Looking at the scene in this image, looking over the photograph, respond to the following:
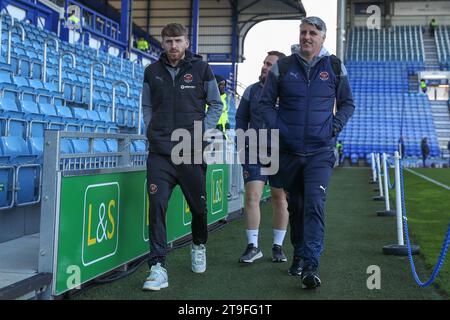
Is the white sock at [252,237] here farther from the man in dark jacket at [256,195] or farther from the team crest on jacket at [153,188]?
the team crest on jacket at [153,188]

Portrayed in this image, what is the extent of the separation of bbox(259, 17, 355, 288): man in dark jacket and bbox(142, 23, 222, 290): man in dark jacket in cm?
46

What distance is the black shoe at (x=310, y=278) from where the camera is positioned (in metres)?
3.21

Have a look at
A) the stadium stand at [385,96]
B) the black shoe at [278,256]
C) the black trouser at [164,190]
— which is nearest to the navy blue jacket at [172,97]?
the black trouser at [164,190]

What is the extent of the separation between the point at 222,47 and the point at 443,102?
1456cm

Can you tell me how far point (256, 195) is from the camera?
14.1ft

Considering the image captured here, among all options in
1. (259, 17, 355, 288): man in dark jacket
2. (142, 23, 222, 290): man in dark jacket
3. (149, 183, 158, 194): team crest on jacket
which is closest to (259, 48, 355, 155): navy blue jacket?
(259, 17, 355, 288): man in dark jacket

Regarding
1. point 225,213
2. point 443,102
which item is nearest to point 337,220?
point 225,213

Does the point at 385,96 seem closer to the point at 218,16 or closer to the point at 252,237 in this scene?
the point at 218,16

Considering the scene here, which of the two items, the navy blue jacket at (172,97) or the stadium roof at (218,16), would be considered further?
the stadium roof at (218,16)

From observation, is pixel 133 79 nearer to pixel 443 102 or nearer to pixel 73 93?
pixel 73 93

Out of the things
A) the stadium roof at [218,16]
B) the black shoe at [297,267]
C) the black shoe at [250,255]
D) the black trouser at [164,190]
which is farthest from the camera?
the stadium roof at [218,16]

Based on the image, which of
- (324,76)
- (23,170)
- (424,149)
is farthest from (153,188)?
(424,149)

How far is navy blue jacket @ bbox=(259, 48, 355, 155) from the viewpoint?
3.36 metres

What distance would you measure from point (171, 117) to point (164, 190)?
1.57 ft
